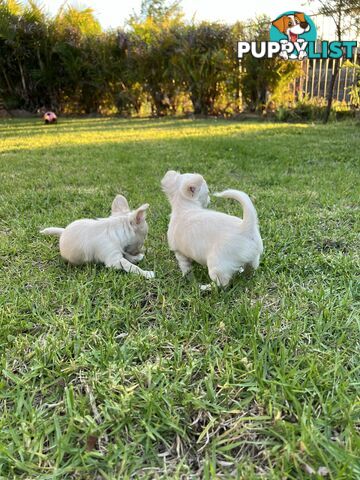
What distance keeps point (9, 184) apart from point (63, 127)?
5.87 metres

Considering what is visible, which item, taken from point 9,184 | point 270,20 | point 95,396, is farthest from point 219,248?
point 270,20

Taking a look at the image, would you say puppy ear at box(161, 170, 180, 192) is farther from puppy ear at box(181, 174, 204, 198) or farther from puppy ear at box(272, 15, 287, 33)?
puppy ear at box(272, 15, 287, 33)

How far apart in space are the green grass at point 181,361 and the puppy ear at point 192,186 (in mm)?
418

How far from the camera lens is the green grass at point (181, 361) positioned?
1.12 m

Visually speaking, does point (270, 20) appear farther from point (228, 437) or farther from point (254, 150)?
point (228, 437)

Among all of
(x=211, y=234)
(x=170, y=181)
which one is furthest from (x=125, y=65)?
(x=211, y=234)

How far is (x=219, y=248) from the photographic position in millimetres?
1836

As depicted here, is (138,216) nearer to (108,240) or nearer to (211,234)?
(108,240)

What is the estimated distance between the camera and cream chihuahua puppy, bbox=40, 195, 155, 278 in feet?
7.29

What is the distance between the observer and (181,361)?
4.85 ft

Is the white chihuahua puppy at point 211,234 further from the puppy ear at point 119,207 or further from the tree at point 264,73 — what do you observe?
the tree at point 264,73

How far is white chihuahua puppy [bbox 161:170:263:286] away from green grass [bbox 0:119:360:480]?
14cm

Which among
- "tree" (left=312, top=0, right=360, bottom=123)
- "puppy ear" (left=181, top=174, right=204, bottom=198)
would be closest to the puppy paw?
"puppy ear" (left=181, top=174, right=204, bottom=198)

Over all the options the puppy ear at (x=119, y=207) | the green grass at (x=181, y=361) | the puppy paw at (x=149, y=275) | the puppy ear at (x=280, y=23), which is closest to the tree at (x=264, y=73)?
the puppy ear at (x=280, y=23)
